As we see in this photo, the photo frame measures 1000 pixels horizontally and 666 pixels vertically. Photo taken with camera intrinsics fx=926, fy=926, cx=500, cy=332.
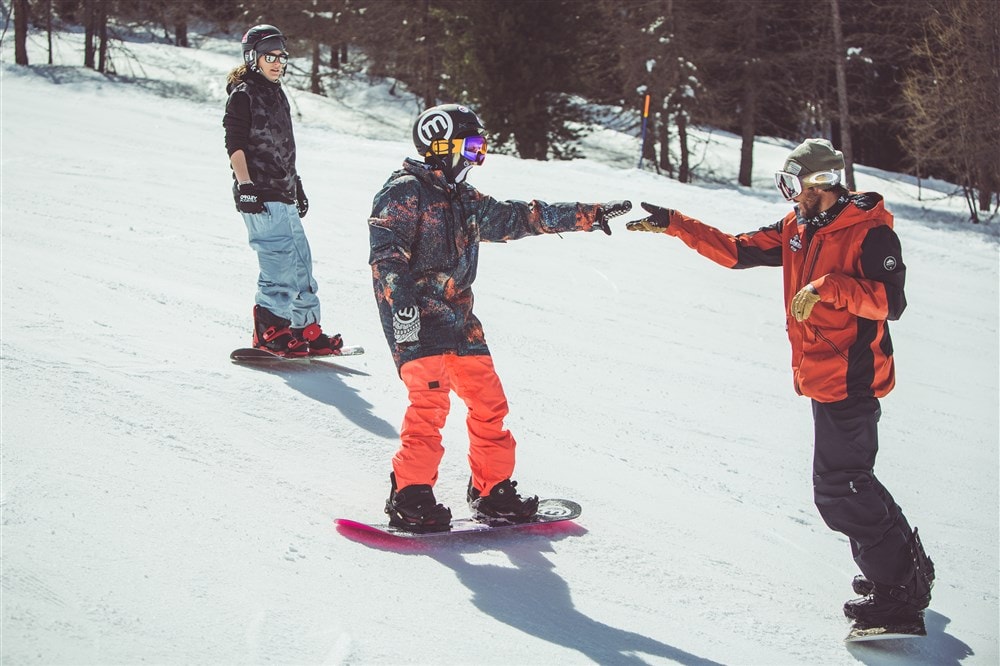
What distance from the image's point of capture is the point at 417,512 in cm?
438

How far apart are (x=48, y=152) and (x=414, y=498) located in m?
11.7

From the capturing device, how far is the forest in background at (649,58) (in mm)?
21734

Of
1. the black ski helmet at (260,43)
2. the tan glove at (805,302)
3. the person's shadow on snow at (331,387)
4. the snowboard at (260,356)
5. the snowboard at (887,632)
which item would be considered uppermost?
the black ski helmet at (260,43)

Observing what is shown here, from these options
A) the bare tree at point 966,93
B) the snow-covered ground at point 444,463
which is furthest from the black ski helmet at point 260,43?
the bare tree at point 966,93

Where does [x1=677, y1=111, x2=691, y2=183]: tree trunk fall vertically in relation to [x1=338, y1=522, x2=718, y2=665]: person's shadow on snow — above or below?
above

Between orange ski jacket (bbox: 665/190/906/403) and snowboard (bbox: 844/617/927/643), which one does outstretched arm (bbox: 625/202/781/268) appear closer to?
orange ski jacket (bbox: 665/190/906/403)

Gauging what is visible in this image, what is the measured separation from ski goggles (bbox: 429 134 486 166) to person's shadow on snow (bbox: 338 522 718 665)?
1.84 metres

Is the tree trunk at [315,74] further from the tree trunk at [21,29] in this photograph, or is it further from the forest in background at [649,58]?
the tree trunk at [21,29]

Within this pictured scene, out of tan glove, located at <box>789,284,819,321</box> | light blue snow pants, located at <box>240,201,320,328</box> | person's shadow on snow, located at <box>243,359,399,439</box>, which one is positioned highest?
tan glove, located at <box>789,284,819,321</box>

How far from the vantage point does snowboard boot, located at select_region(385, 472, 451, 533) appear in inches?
172

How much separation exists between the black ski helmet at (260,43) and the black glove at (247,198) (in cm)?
83

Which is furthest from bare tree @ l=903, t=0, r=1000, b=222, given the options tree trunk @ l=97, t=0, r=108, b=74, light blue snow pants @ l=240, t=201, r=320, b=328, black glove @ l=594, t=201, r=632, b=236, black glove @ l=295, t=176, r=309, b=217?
tree trunk @ l=97, t=0, r=108, b=74

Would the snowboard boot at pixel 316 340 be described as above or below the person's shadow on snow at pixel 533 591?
above

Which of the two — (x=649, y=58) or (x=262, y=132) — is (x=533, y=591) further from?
(x=649, y=58)
